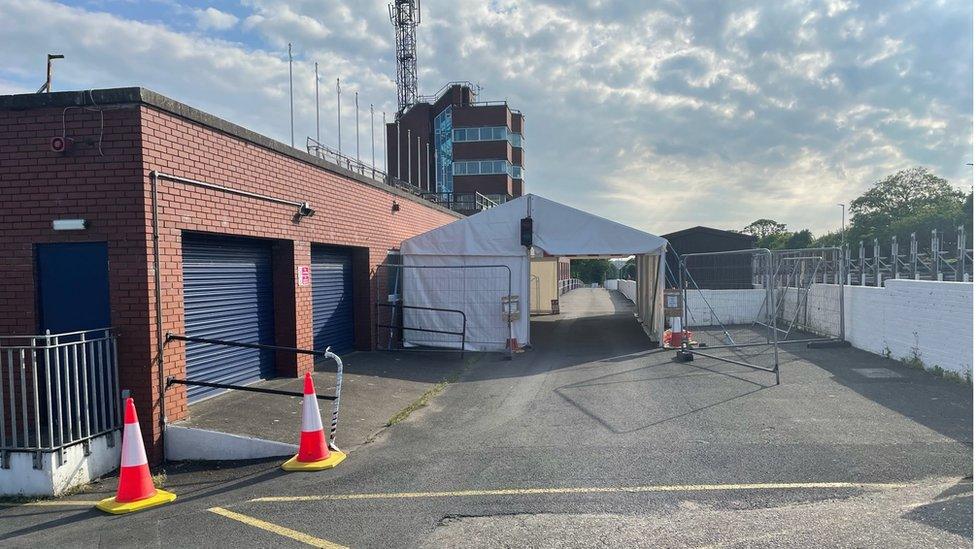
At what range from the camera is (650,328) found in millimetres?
16422

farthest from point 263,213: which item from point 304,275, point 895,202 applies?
point 895,202

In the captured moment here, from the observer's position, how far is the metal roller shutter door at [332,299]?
11031mm

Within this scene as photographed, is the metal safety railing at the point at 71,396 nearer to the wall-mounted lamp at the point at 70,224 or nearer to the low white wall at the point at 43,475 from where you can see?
the low white wall at the point at 43,475

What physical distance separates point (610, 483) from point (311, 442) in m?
2.92

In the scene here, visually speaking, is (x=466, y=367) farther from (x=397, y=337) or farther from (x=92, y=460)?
(x=92, y=460)

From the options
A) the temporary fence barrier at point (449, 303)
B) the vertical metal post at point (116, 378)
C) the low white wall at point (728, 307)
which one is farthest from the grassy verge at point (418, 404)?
the low white wall at point (728, 307)

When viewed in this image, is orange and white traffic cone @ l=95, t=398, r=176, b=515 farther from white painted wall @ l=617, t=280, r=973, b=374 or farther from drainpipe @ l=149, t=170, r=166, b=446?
white painted wall @ l=617, t=280, r=973, b=374

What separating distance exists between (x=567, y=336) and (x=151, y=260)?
12367mm

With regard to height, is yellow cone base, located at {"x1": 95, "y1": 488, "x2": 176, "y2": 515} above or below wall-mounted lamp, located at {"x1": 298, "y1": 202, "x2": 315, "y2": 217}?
below

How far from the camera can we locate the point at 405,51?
48.2 meters

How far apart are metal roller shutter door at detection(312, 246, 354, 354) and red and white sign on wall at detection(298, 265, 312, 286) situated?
43.8 inches

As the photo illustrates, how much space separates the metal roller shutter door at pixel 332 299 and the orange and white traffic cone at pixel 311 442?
477 centimetres

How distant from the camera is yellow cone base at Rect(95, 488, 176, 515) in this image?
5055 mm

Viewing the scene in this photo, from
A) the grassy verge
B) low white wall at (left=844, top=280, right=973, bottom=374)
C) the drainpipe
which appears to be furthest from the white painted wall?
the drainpipe
